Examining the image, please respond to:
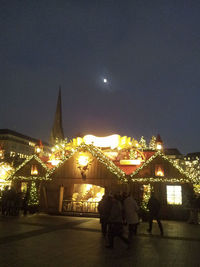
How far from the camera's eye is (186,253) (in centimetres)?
801

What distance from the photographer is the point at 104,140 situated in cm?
2439

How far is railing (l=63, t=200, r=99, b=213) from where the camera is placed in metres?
19.1

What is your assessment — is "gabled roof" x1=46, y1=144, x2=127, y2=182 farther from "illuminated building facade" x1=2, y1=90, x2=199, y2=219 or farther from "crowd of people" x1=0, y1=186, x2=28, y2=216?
"crowd of people" x1=0, y1=186, x2=28, y2=216

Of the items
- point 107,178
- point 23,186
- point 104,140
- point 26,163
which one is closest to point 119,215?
point 107,178

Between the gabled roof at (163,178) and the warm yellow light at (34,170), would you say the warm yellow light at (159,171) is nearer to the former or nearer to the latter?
the gabled roof at (163,178)

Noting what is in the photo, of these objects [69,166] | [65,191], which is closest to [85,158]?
[69,166]

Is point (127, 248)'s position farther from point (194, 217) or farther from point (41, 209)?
point (41, 209)

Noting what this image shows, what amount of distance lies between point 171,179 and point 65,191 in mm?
9751

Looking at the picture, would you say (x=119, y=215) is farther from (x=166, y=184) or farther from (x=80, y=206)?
(x=80, y=206)

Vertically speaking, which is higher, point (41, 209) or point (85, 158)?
point (85, 158)

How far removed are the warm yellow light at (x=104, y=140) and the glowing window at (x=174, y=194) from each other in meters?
6.87

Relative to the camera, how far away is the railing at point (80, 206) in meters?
19.1

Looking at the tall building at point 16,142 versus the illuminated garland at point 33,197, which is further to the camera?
the tall building at point 16,142

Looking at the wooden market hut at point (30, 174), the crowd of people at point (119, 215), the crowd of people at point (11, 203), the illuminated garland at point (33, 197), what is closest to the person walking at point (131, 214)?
the crowd of people at point (119, 215)
